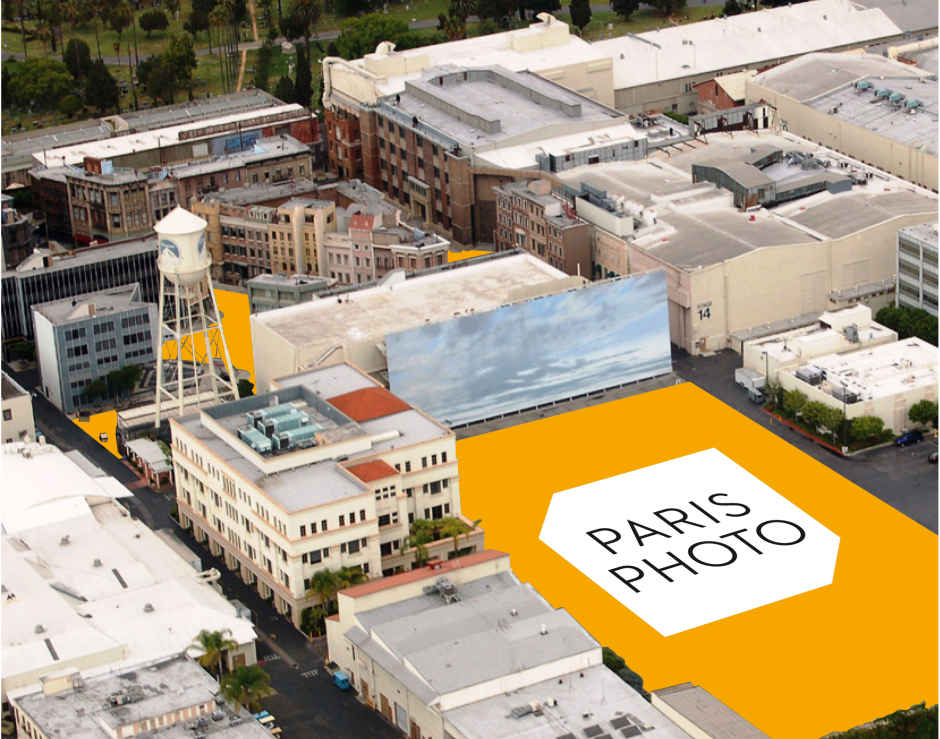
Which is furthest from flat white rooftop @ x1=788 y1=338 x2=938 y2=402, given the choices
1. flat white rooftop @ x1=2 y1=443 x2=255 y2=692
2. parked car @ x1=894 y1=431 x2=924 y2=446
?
flat white rooftop @ x1=2 y1=443 x2=255 y2=692

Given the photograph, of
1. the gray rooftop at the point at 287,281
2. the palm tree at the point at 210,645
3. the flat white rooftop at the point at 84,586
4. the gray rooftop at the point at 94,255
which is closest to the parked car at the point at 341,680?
the flat white rooftop at the point at 84,586

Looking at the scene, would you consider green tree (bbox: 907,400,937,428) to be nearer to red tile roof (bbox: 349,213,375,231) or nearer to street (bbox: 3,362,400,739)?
street (bbox: 3,362,400,739)

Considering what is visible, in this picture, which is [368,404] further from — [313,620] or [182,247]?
[313,620]

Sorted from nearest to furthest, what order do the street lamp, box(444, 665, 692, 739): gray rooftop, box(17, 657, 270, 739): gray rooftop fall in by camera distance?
box(17, 657, 270, 739): gray rooftop, box(444, 665, 692, 739): gray rooftop, the street lamp

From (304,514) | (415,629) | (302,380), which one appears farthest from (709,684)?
(302,380)
